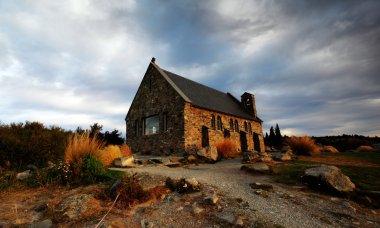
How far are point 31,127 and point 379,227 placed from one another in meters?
12.1

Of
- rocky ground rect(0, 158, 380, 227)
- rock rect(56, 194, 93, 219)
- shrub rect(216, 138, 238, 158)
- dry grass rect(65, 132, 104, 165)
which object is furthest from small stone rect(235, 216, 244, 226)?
shrub rect(216, 138, 238, 158)

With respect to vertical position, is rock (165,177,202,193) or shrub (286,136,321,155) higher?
shrub (286,136,321,155)

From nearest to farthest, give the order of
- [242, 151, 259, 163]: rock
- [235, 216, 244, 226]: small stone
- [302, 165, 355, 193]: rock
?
[235, 216, 244, 226]: small stone
[302, 165, 355, 193]: rock
[242, 151, 259, 163]: rock

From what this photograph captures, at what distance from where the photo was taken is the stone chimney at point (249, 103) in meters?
24.9

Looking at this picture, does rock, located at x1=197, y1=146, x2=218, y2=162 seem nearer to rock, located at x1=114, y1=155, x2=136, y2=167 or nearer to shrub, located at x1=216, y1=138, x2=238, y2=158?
shrub, located at x1=216, y1=138, x2=238, y2=158

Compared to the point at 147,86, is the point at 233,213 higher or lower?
lower

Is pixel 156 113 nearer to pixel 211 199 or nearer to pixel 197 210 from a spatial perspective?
pixel 211 199

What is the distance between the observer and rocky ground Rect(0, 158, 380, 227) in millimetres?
4055

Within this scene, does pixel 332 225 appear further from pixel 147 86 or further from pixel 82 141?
pixel 147 86

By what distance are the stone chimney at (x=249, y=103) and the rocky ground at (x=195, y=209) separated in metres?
19.4

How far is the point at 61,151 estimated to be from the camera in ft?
28.3

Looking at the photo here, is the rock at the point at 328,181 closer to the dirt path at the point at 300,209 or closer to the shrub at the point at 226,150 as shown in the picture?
the dirt path at the point at 300,209

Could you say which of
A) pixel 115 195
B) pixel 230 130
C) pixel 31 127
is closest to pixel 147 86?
pixel 230 130

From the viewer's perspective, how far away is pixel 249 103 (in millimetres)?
25375
